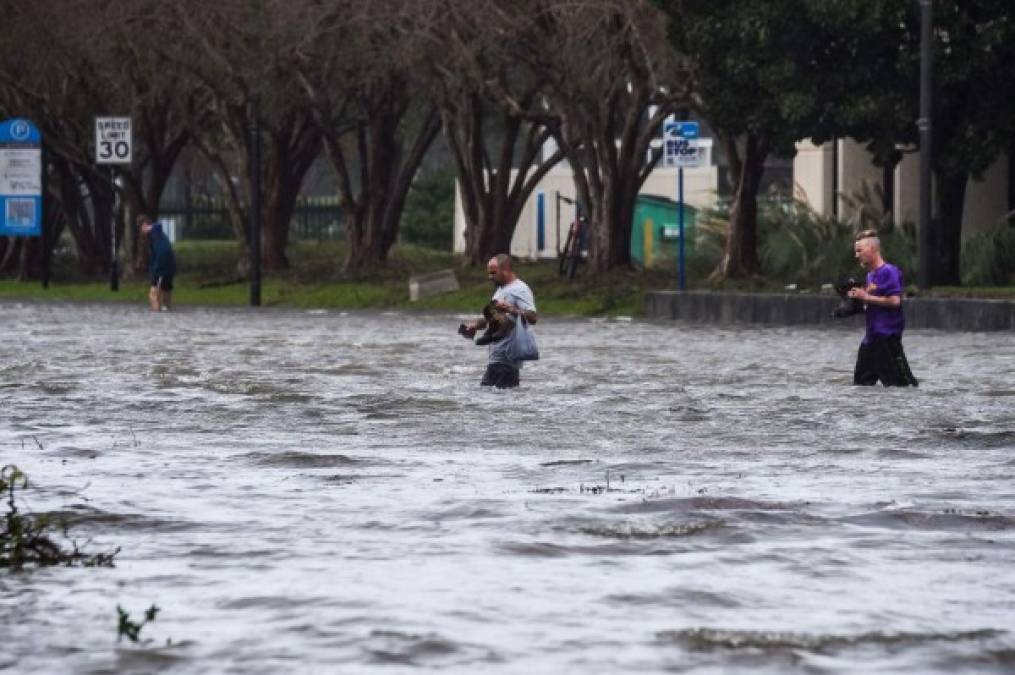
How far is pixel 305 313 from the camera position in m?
40.8

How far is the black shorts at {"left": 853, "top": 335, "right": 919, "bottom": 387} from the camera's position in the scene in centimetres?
2081

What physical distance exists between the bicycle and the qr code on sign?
11865 millimetres

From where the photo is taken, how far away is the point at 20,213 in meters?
53.6

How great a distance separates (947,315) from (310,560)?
24.2m

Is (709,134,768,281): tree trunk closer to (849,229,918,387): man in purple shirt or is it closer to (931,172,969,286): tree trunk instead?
(931,172,969,286): tree trunk

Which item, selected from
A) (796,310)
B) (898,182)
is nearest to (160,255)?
(796,310)

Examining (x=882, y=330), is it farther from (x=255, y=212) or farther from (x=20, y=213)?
(x=20, y=213)

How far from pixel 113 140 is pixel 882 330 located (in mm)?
30193

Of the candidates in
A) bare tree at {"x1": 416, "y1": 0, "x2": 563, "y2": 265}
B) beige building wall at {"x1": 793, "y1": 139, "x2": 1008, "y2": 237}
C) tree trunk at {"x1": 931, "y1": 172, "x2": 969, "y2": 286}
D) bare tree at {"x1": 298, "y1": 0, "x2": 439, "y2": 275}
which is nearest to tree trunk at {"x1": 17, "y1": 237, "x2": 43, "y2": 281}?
bare tree at {"x1": 298, "y1": 0, "x2": 439, "y2": 275}

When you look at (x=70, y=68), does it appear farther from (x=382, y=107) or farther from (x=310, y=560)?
(x=310, y=560)

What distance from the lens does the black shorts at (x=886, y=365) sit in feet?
68.3

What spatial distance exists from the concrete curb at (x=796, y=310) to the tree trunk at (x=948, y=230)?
2784 millimetres

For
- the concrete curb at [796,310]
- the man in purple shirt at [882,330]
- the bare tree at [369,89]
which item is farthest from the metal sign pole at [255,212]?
the man in purple shirt at [882,330]

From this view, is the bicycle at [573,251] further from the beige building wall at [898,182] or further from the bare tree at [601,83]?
the beige building wall at [898,182]
